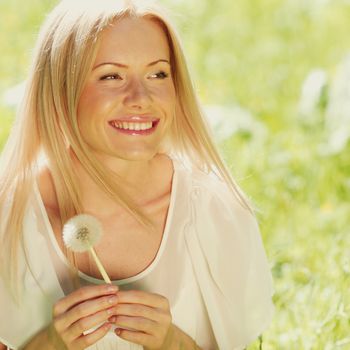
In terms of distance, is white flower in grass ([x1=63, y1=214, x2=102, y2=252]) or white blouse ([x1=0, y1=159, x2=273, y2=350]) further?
white blouse ([x1=0, y1=159, x2=273, y2=350])

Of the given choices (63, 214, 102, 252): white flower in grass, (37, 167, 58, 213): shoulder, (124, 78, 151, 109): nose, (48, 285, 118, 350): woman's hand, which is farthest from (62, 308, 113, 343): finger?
(124, 78, 151, 109): nose

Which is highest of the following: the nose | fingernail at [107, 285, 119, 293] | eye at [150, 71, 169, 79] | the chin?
eye at [150, 71, 169, 79]

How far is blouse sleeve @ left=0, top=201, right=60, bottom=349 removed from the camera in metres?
2.20

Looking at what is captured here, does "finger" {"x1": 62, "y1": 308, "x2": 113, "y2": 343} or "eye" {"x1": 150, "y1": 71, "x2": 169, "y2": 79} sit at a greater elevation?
"eye" {"x1": 150, "y1": 71, "x2": 169, "y2": 79}

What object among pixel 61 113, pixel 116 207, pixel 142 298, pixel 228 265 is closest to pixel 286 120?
pixel 228 265

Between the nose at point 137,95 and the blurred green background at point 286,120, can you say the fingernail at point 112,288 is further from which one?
the blurred green background at point 286,120

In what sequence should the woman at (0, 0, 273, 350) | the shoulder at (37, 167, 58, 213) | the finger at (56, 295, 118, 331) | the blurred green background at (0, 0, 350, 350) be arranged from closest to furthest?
the finger at (56, 295, 118, 331) → the woman at (0, 0, 273, 350) → the shoulder at (37, 167, 58, 213) → the blurred green background at (0, 0, 350, 350)

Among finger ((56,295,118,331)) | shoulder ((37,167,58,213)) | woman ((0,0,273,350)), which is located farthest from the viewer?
shoulder ((37,167,58,213))

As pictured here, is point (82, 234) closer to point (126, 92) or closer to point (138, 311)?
point (138, 311)

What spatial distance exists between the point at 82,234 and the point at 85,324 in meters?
0.19

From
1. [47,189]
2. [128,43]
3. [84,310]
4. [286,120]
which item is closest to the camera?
[84,310]

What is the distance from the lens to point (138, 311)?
2.08m

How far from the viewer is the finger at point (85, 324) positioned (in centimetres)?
204

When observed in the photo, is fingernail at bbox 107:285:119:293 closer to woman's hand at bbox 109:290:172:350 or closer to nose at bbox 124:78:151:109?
woman's hand at bbox 109:290:172:350
